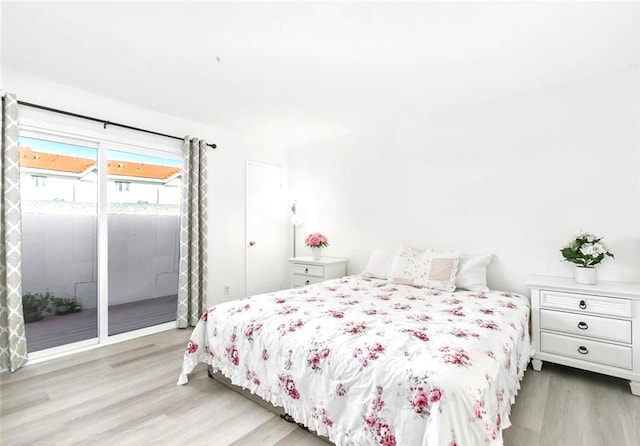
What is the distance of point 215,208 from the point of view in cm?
405

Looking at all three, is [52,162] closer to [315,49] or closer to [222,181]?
[222,181]

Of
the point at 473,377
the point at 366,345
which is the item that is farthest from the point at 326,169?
the point at 473,377

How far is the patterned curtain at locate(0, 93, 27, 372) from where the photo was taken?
2.53 m

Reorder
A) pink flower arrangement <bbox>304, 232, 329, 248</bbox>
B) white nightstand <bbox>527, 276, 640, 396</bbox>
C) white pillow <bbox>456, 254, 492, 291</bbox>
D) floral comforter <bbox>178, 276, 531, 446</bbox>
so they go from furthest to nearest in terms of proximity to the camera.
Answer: pink flower arrangement <bbox>304, 232, 329, 248</bbox> < white pillow <bbox>456, 254, 492, 291</bbox> < white nightstand <bbox>527, 276, 640, 396</bbox> < floral comforter <bbox>178, 276, 531, 446</bbox>

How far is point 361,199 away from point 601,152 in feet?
7.67

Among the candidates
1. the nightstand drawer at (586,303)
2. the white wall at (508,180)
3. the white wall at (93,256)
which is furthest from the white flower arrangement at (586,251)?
the white wall at (93,256)

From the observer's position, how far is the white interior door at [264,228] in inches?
177

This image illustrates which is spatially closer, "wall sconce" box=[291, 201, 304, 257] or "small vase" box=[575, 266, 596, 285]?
"small vase" box=[575, 266, 596, 285]

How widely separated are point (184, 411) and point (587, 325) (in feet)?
9.35

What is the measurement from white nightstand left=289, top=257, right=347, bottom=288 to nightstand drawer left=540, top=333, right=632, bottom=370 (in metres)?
2.19

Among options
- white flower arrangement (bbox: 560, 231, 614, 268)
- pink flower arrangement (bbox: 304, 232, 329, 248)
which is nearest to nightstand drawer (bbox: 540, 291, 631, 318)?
white flower arrangement (bbox: 560, 231, 614, 268)

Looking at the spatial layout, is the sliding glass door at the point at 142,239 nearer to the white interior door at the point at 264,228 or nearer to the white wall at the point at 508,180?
Answer: the white interior door at the point at 264,228

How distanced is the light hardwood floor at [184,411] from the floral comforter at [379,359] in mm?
156

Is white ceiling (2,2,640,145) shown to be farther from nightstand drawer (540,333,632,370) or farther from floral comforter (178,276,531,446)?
nightstand drawer (540,333,632,370)
